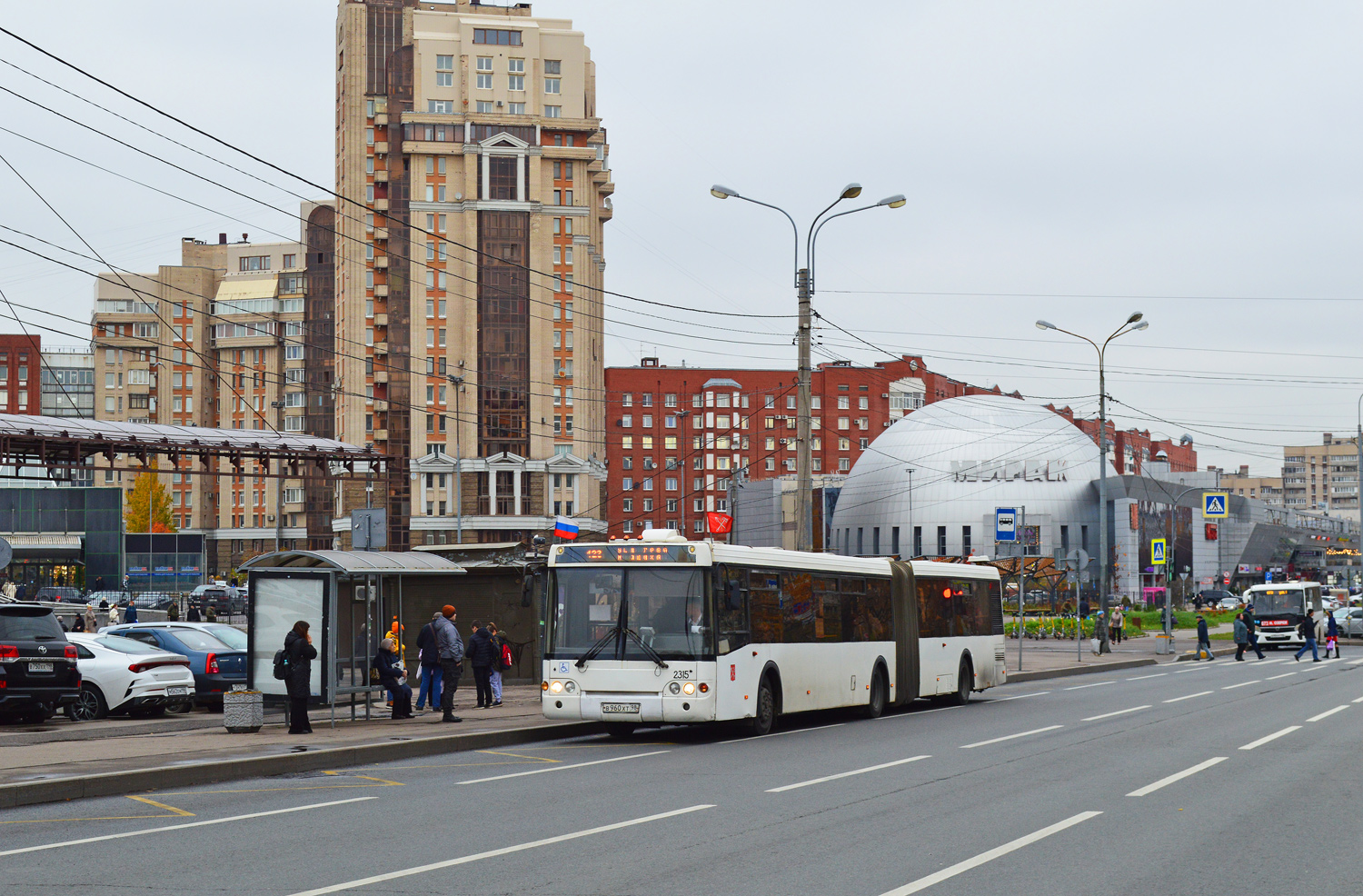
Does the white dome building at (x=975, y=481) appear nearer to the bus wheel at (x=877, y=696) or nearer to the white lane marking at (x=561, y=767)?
the bus wheel at (x=877, y=696)

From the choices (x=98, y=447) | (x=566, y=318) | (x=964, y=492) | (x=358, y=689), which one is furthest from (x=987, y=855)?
(x=964, y=492)

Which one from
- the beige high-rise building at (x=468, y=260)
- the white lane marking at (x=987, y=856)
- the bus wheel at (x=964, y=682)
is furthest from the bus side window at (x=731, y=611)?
the beige high-rise building at (x=468, y=260)

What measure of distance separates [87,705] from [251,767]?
8.76 meters

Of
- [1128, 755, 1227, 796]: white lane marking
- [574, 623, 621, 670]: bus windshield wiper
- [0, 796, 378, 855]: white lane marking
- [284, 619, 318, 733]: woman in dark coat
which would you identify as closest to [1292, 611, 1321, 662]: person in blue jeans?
[1128, 755, 1227, 796]: white lane marking

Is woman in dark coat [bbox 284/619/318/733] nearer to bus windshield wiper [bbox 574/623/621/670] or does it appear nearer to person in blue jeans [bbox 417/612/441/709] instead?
person in blue jeans [bbox 417/612/441/709]

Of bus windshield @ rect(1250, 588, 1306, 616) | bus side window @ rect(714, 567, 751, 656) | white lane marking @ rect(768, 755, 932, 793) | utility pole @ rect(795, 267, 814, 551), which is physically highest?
utility pole @ rect(795, 267, 814, 551)

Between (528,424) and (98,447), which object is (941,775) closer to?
(98,447)

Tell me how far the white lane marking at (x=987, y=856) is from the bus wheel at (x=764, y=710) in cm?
862

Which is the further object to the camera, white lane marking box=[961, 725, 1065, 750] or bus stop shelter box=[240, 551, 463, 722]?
bus stop shelter box=[240, 551, 463, 722]

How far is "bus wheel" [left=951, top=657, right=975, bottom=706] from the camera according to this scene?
89.2ft

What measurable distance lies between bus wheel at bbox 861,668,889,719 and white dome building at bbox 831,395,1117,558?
319 ft

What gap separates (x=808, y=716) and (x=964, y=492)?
10161 centimetres

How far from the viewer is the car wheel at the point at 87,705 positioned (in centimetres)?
2214

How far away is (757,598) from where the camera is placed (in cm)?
1992
